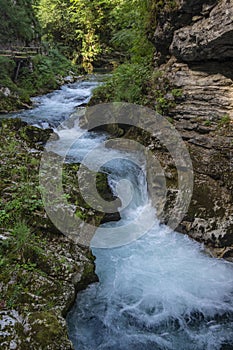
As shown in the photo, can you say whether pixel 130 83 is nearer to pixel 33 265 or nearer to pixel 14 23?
pixel 33 265

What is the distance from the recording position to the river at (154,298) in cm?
364

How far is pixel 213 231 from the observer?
521cm

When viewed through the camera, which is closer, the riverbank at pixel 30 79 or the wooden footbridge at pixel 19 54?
the riverbank at pixel 30 79

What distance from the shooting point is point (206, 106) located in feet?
20.3

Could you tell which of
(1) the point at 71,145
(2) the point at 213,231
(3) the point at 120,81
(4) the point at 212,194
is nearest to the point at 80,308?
(2) the point at 213,231

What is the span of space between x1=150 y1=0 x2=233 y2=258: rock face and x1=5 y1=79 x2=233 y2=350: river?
54 centimetres

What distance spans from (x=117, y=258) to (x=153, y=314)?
135cm

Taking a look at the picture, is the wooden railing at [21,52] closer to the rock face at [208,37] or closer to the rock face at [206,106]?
the rock face at [206,106]

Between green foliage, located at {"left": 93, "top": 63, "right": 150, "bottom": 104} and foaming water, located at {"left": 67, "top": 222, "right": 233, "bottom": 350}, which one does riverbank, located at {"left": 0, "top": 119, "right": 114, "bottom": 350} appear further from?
green foliage, located at {"left": 93, "top": 63, "right": 150, "bottom": 104}

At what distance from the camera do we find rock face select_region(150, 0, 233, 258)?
5.31 metres

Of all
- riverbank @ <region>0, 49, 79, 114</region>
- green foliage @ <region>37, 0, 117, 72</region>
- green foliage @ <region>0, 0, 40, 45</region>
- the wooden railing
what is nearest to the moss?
riverbank @ <region>0, 49, 79, 114</region>

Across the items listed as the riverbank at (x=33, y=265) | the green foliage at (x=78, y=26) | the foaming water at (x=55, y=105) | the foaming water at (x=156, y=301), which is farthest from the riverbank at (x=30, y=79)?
the foaming water at (x=156, y=301)

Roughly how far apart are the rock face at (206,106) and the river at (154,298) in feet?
1.77

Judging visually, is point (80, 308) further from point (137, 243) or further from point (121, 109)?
point (121, 109)
